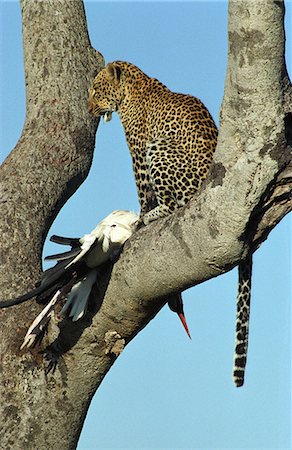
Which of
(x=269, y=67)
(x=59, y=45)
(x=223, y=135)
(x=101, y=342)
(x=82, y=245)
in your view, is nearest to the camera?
(x=269, y=67)

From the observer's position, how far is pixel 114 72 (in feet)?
24.9

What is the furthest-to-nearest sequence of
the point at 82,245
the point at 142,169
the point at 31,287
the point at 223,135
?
the point at 142,169 < the point at 31,287 < the point at 82,245 < the point at 223,135

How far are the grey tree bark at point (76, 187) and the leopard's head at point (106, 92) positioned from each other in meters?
0.09

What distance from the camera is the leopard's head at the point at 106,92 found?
7.50m

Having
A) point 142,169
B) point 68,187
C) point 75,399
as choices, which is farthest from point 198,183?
point 75,399

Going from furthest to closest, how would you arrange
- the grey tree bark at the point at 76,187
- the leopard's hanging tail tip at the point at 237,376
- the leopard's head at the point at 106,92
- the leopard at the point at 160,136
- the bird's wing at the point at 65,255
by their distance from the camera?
the leopard's head at the point at 106,92
the leopard at the point at 160,136
the leopard's hanging tail tip at the point at 237,376
the bird's wing at the point at 65,255
the grey tree bark at the point at 76,187

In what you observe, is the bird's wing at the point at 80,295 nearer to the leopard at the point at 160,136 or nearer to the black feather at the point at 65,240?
the black feather at the point at 65,240

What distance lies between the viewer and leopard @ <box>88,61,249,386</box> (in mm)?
6426

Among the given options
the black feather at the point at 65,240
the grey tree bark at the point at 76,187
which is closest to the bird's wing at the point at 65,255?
the black feather at the point at 65,240

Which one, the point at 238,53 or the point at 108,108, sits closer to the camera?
the point at 238,53

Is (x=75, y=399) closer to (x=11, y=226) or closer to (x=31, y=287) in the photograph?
(x=31, y=287)

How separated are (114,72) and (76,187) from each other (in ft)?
3.35

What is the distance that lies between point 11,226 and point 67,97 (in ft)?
4.39

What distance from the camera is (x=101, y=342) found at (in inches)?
235
